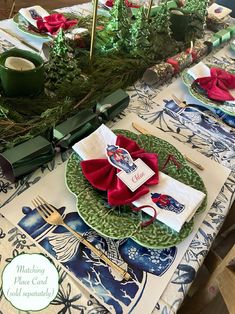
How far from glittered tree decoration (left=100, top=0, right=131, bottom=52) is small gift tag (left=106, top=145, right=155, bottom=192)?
0.46m

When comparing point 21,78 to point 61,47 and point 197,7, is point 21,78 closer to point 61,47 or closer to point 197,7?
point 61,47

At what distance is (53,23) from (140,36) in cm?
29

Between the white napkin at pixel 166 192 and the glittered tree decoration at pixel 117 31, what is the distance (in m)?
0.40

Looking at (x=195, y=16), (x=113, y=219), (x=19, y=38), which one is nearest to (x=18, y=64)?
(x=19, y=38)

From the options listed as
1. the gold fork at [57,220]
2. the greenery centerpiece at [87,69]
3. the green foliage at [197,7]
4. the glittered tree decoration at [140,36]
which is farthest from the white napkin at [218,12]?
the gold fork at [57,220]

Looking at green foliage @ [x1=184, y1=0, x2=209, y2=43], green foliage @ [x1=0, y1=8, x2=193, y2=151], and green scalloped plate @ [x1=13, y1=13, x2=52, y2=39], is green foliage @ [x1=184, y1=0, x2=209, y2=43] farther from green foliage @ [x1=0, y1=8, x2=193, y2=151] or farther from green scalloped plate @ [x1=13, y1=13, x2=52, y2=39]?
green scalloped plate @ [x1=13, y1=13, x2=52, y2=39]

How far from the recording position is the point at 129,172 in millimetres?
609

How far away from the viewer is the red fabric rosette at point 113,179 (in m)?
0.58

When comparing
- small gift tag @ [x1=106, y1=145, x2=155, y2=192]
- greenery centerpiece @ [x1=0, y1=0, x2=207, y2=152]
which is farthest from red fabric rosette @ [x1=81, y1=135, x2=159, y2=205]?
greenery centerpiece @ [x1=0, y1=0, x2=207, y2=152]

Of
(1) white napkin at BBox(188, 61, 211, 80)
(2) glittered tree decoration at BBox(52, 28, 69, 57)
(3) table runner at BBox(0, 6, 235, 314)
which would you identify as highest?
(2) glittered tree decoration at BBox(52, 28, 69, 57)

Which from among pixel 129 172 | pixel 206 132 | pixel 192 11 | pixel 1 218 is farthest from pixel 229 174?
pixel 192 11

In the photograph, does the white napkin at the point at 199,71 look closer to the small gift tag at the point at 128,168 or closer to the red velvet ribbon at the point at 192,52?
the red velvet ribbon at the point at 192,52

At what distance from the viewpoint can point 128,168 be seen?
61cm

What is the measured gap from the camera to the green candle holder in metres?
0.71
